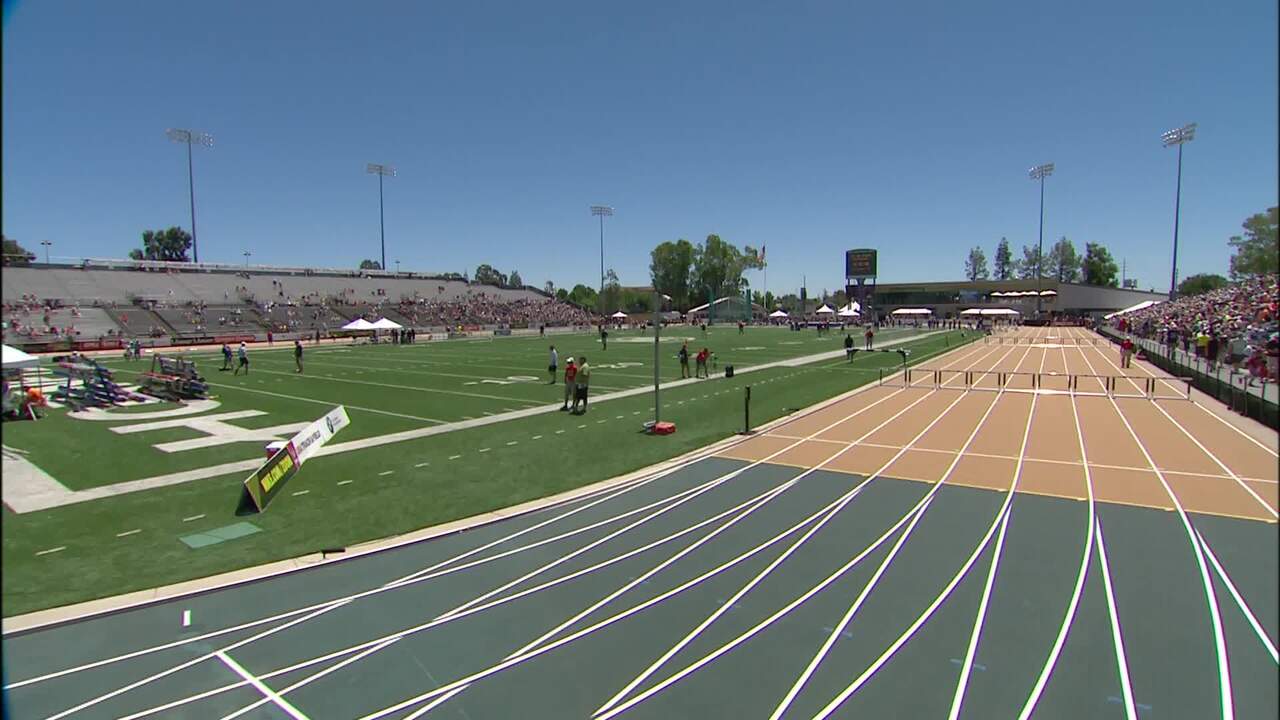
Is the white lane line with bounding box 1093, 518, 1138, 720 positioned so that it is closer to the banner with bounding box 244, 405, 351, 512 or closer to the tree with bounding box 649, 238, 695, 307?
the banner with bounding box 244, 405, 351, 512

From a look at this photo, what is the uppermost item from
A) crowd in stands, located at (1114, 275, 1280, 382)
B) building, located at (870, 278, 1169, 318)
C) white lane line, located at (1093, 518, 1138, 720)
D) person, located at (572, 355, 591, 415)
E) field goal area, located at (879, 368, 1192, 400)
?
building, located at (870, 278, 1169, 318)

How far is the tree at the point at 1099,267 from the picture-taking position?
130875 mm

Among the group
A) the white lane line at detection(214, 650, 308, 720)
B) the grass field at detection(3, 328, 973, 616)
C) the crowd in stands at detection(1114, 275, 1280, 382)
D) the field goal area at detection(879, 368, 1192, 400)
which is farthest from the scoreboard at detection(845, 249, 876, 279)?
the white lane line at detection(214, 650, 308, 720)

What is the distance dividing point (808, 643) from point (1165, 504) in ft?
24.0

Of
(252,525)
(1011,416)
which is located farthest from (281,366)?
(1011,416)

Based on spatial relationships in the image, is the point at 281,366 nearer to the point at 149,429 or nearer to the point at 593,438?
the point at 149,429

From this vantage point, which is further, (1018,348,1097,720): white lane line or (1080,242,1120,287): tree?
(1080,242,1120,287): tree

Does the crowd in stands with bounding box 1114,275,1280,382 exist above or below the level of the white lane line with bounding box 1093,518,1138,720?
above

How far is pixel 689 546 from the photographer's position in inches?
339

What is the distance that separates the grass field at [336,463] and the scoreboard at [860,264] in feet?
265

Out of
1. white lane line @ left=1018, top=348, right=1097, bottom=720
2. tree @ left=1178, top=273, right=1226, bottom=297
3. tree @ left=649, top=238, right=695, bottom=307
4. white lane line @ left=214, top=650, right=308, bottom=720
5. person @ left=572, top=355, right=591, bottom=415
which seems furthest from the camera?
tree @ left=649, top=238, right=695, bottom=307

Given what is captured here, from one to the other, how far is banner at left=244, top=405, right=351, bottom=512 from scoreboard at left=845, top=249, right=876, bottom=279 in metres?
99.4

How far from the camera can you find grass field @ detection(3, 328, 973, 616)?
27.5ft

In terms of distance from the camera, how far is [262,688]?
5.69m
